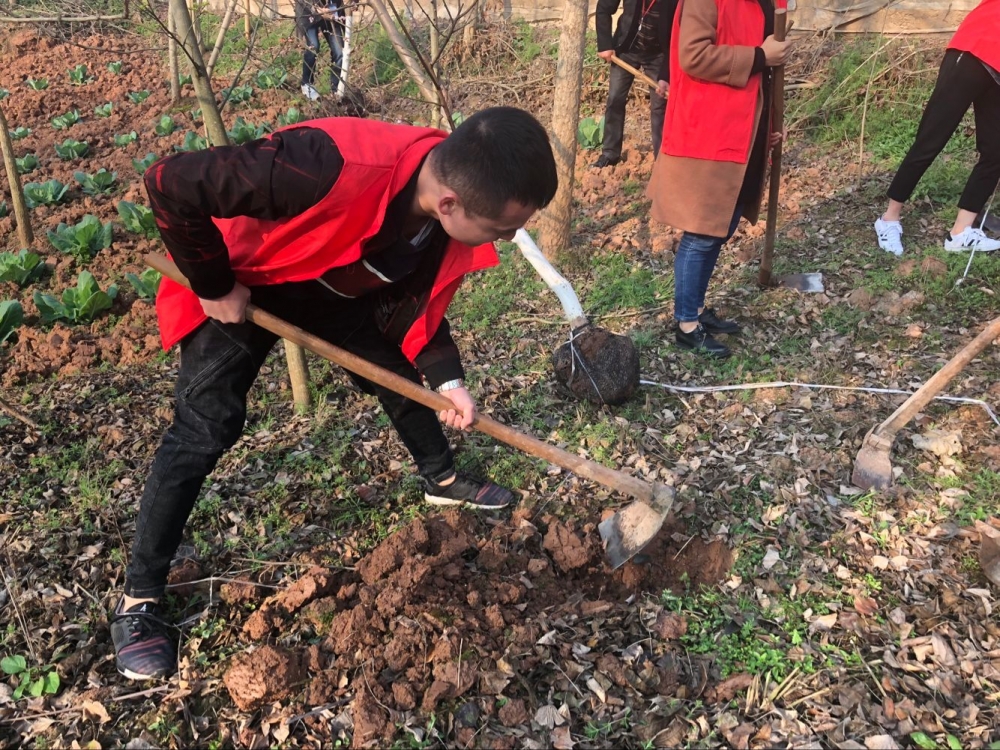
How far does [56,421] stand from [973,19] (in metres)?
5.41

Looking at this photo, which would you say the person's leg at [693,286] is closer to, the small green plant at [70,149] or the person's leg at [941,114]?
the person's leg at [941,114]

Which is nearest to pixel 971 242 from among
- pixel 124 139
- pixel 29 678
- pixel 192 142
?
pixel 29 678

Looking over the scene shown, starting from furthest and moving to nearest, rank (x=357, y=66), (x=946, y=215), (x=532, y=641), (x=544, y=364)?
(x=357, y=66)
(x=946, y=215)
(x=544, y=364)
(x=532, y=641)

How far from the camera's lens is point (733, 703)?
2.07 metres

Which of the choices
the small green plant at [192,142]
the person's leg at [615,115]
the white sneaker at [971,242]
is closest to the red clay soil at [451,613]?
the white sneaker at [971,242]

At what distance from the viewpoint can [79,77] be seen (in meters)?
10.3

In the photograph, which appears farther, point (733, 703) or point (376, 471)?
point (376, 471)

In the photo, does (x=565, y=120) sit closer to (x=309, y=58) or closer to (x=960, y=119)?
(x=960, y=119)

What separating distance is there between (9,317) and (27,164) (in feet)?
12.8

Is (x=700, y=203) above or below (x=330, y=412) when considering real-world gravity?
above

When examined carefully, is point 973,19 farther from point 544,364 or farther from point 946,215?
point 544,364

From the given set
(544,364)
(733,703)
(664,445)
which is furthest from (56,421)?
(733,703)

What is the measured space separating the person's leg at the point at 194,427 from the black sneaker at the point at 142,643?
7cm

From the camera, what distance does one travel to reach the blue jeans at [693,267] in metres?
3.40
